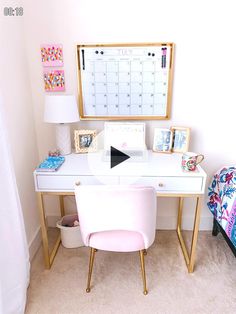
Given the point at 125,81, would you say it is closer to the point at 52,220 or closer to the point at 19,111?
the point at 19,111

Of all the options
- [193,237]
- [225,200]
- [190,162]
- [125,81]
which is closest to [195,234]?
[193,237]

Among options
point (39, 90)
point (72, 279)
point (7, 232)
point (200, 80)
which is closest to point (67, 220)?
point (72, 279)

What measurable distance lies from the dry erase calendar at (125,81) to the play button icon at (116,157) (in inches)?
10.8

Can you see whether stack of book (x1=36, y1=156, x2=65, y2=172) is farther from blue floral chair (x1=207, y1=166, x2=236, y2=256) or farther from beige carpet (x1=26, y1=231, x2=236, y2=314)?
blue floral chair (x1=207, y1=166, x2=236, y2=256)

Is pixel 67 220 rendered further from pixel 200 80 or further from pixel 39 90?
pixel 200 80

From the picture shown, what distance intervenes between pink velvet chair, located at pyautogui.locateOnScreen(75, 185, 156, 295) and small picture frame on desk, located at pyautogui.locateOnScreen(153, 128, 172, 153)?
62 centimetres

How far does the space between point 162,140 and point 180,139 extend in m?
0.14

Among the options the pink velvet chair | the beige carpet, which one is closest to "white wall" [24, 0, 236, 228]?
the pink velvet chair

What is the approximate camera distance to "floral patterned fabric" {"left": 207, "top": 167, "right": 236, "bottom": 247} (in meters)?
1.56

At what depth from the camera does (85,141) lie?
183 cm

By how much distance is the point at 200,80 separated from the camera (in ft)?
5.86

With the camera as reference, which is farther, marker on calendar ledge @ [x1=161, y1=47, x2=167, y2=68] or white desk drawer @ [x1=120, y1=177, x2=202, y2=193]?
marker on calendar ledge @ [x1=161, y1=47, x2=167, y2=68]

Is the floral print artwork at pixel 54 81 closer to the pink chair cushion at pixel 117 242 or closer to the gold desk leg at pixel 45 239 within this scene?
the gold desk leg at pixel 45 239

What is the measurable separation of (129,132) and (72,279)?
1.14 meters
